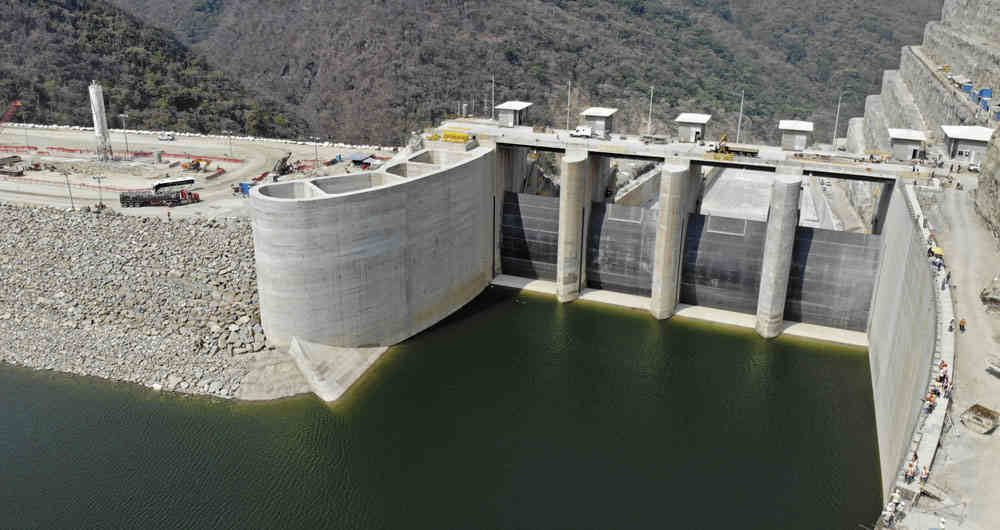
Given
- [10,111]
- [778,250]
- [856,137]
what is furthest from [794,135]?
[10,111]

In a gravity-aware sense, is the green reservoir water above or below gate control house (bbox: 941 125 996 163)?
below

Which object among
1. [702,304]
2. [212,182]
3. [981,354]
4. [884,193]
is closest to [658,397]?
[702,304]

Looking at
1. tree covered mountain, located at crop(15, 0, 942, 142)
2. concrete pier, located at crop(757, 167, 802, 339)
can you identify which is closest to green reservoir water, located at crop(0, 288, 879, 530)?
concrete pier, located at crop(757, 167, 802, 339)

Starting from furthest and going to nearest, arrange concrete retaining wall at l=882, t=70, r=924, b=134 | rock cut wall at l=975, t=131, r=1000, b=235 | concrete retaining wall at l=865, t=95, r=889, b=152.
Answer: concrete retaining wall at l=865, t=95, r=889, b=152, concrete retaining wall at l=882, t=70, r=924, b=134, rock cut wall at l=975, t=131, r=1000, b=235

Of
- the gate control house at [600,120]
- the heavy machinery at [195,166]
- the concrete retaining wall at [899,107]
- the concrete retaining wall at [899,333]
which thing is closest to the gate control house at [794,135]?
the concrete retaining wall at [899,333]

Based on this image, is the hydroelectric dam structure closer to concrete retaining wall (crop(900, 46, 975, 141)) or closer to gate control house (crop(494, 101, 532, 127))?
gate control house (crop(494, 101, 532, 127))

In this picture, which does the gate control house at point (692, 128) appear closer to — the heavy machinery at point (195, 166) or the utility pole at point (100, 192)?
the heavy machinery at point (195, 166)

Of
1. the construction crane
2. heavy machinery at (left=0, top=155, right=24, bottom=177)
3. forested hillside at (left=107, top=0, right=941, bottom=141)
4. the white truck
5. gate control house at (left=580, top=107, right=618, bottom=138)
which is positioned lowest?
heavy machinery at (left=0, top=155, right=24, bottom=177)
